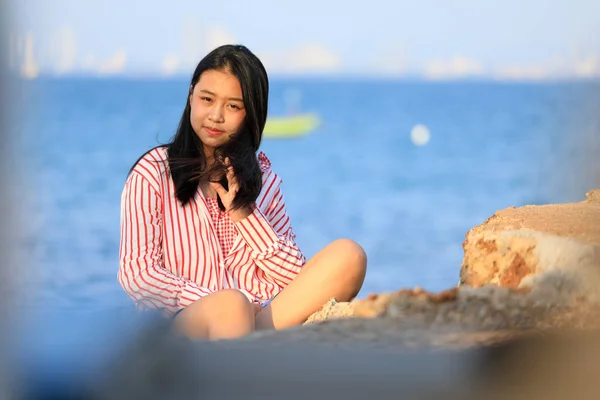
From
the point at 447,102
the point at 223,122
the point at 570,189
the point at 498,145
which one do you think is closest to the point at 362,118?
the point at 447,102

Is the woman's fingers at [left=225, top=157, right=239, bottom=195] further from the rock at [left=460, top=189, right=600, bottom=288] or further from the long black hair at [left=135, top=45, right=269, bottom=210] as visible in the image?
the rock at [left=460, top=189, right=600, bottom=288]

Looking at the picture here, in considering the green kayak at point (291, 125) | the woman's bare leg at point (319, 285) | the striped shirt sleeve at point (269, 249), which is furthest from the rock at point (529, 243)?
the green kayak at point (291, 125)

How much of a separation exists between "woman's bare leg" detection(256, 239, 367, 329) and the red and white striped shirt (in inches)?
6.0

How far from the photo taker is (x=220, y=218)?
7.12 feet

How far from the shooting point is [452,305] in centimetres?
92

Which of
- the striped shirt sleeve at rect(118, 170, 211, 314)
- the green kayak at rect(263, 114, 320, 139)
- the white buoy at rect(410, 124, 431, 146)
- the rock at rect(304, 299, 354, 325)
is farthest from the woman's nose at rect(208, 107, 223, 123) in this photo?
the white buoy at rect(410, 124, 431, 146)

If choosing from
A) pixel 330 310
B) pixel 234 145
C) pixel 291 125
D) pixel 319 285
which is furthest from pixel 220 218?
pixel 291 125

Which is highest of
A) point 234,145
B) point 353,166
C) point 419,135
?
point 419,135

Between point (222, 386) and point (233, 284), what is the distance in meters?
1.49

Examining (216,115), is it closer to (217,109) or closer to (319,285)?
(217,109)

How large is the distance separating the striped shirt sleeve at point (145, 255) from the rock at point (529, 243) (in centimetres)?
66

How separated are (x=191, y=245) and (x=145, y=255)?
16cm

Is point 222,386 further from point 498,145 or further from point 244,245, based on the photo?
point 498,145

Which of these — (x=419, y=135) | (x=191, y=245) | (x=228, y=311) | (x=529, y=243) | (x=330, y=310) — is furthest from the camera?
(x=419, y=135)
